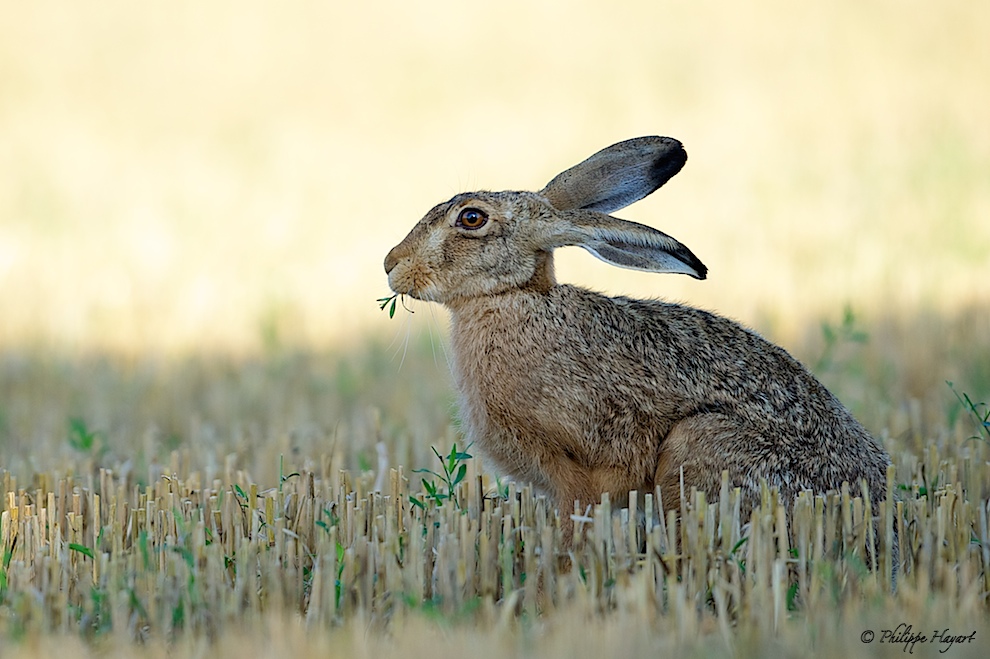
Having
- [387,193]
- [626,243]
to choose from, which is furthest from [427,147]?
[626,243]

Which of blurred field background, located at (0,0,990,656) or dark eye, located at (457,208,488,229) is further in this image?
blurred field background, located at (0,0,990,656)

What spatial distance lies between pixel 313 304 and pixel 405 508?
19.6ft

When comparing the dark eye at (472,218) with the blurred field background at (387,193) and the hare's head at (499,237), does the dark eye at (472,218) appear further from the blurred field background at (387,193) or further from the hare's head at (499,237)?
the blurred field background at (387,193)

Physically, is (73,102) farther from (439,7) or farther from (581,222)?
(581,222)

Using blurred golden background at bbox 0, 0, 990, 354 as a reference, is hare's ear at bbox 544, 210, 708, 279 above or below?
below

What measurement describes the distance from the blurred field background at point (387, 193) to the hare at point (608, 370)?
92cm

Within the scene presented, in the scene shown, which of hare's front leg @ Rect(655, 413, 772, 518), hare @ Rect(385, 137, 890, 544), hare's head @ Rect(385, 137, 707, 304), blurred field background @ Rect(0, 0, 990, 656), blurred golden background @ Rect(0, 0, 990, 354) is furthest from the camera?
blurred golden background @ Rect(0, 0, 990, 354)

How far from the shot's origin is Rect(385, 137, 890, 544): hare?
4.76 meters

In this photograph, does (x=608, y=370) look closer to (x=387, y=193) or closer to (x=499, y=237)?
(x=499, y=237)

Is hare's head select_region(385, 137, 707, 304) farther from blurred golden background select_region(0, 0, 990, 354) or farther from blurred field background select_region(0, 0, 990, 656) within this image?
blurred golden background select_region(0, 0, 990, 354)

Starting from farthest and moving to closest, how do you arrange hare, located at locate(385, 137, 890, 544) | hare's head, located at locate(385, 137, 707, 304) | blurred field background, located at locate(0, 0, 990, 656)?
blurred field background, located at locate(0, 0, 990, 656)
hare's head, located at locate(385, 137, 707, 304)
hare, located at locate(385, 137, 890, 544)

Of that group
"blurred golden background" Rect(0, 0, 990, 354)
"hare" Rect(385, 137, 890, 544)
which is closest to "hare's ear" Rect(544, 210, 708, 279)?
"hare" Rect(385, 137, 890, 544)

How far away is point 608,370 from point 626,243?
1.64 ft

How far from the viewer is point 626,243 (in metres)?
4.96
